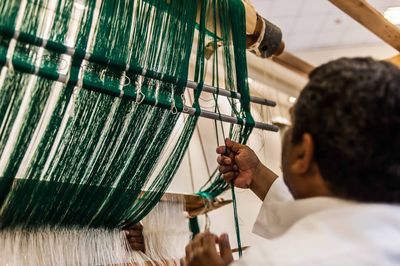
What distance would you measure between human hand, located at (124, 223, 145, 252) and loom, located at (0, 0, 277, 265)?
0.02 meters

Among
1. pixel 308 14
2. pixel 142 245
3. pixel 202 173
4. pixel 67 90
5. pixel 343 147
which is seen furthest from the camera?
pixel 308 14

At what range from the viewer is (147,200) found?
107cm

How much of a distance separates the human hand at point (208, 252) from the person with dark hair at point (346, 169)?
85 millimetres

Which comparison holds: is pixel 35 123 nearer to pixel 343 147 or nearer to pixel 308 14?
pixel 343 147

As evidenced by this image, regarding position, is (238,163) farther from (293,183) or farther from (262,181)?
(293,183)

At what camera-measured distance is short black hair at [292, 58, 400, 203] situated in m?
0.61

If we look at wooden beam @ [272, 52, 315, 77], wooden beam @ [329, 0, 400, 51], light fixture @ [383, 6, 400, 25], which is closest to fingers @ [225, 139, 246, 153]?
wooden beam @ [329, 0, 400, 51]

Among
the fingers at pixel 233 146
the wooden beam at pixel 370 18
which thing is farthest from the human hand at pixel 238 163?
the wooden beam at pixel 370 18

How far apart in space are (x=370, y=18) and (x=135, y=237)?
1233 millimetres

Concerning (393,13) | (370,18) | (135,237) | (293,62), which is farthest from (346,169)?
(393,13)

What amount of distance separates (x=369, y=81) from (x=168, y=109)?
0.45 m

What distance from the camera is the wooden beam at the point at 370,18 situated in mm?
1667

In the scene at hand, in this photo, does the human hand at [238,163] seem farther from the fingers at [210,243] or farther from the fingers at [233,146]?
the fingers at [210,243]

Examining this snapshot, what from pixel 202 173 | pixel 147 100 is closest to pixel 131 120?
pixel 147 100
